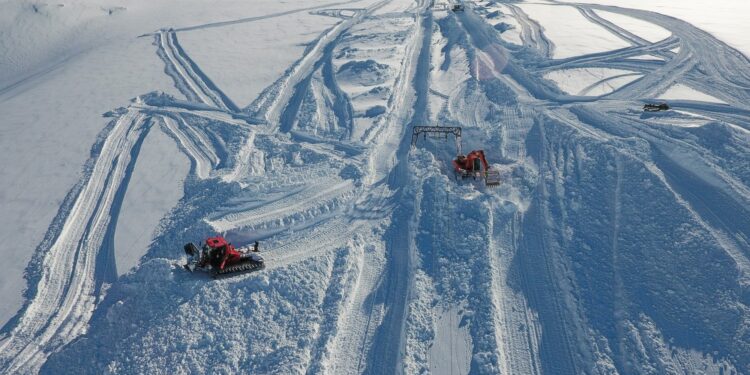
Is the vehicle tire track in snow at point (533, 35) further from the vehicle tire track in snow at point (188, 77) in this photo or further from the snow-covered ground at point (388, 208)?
the vehicle tire track in snow at point (188, 77)

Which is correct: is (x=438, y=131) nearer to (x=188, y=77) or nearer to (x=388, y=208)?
(x=388, y=208)

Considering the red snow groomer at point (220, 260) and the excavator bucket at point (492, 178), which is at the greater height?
the excavator bucket at point (492, 178)

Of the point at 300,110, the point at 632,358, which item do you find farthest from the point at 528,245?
the point at 300,110

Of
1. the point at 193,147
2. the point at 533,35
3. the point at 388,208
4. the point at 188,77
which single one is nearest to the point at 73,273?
the point at 193,147

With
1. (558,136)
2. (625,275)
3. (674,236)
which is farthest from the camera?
(558,136)

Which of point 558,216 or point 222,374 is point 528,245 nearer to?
point 558,216

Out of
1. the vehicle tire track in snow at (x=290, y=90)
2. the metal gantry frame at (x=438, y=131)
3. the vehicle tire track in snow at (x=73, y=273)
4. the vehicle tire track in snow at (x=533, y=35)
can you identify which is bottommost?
the vehicle tire track in snow at (x=73, y=273)

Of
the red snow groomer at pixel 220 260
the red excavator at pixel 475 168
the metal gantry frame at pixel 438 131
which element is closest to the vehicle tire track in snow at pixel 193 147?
the red snow groomer at pixel 220 260
